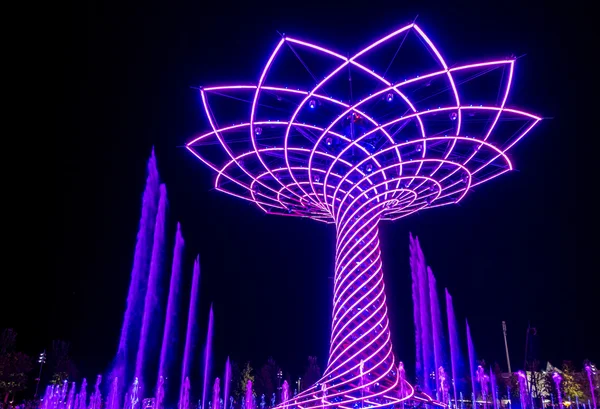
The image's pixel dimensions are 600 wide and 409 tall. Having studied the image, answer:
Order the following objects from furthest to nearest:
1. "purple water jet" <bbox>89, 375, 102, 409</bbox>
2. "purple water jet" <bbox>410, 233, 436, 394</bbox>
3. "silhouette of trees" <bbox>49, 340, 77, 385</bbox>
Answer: "silhouette of trees" <bbox>49, 340, 77, 385</bbox> < "purple water jet" <bbox>89, 375, 102, 409</bbox> < "purple water jet" <bbox>410, 233, 436, 394</bbox>

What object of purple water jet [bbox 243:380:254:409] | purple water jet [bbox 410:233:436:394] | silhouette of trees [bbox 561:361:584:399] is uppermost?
purple water jet [bbox 410:233:436:394]

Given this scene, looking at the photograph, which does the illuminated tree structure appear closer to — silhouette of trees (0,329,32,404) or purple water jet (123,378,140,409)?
purple water jet (123,378,140,409)

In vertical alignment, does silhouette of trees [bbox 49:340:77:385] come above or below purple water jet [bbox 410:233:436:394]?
below

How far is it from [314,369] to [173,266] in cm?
2985

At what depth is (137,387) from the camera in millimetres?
35688

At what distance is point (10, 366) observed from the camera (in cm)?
4116

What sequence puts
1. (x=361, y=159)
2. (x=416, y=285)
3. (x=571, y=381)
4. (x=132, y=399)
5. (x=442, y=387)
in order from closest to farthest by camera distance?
(x=361, y=159)
(x=442, y=387)
(x=132, y=399)
(x=416, y=285)
(x=571, y=381)

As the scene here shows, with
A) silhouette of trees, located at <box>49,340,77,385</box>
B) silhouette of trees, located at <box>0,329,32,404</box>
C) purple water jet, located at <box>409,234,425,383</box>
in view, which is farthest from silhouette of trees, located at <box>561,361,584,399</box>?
silhouette of trees, located at <box>49,340,77,385</box>

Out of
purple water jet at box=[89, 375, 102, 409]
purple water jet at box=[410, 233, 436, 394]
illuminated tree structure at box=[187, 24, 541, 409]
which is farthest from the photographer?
purple water jet at box=[89, 375, 102, 409]

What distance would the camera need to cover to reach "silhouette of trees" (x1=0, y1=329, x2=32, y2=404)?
40250 mm

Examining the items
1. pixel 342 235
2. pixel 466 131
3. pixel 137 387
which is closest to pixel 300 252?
pixel 137 387

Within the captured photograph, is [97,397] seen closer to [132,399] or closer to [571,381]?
[132,399]

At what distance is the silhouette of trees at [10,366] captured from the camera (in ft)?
132

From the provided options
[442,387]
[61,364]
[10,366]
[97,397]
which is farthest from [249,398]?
[442,387]
